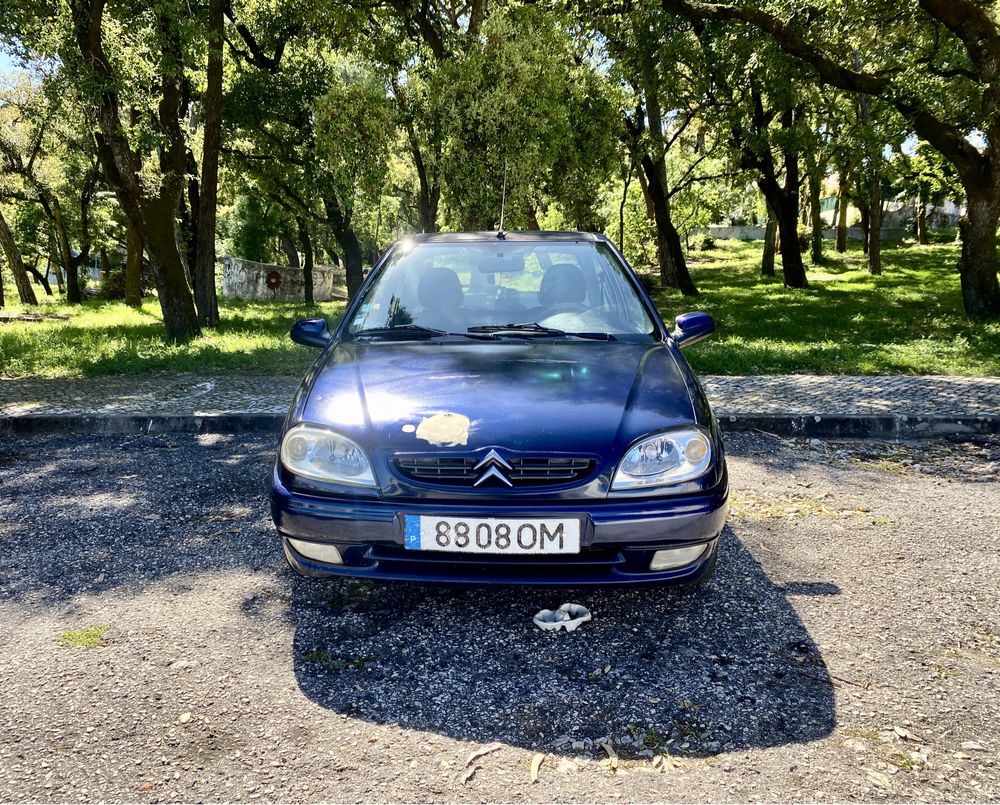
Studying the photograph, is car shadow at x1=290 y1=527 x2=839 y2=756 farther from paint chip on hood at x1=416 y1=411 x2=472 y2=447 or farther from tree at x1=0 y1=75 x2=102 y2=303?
tree at x1=0 y1=75 x2=102 y2=303

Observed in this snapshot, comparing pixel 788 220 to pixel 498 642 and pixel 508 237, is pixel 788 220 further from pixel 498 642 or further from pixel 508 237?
pixel 498 642

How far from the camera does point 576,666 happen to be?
2.61 m

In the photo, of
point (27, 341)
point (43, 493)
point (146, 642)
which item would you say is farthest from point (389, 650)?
point (27, 341)

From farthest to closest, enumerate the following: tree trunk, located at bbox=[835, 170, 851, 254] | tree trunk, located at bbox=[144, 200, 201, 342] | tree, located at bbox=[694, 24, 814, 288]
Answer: tree trunk, located at bbox=[835, 170, 851, 254], tree, located at bbox=[694, 24, 814, 288], tree trunk, located at bbox=[144, 200, 201, 342]

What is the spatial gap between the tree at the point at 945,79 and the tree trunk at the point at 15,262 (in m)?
20.1

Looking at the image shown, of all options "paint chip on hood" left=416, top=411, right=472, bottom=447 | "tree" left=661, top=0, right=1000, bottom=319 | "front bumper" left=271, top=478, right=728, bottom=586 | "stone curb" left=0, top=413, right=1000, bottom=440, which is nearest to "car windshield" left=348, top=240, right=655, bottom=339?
"paint chip on hood" left=416, top=411, right=472, bottom=447

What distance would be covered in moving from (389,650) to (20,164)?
3006 centimetres

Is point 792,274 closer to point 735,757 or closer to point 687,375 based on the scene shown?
point 687,375

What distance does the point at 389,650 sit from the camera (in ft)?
8.89

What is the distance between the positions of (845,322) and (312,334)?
11.1m

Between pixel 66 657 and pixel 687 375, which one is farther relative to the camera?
pixel 687 375

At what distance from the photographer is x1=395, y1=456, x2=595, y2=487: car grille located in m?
2.58

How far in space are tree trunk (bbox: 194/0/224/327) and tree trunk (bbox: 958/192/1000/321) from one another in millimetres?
11371

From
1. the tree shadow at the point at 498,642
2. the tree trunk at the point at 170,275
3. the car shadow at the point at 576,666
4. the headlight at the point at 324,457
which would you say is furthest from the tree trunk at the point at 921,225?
the headlight at the point at 324,457
